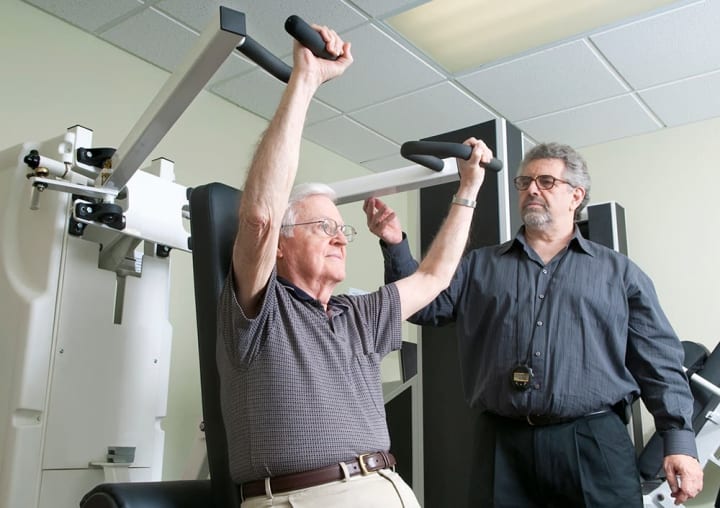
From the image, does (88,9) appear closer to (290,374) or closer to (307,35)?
(307,35)

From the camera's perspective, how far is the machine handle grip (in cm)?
150

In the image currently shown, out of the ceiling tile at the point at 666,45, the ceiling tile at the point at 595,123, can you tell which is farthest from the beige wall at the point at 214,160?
the ceiling tile at the point at 666,45

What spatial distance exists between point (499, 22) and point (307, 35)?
97.4 inches

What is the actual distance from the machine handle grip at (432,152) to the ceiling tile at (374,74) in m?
1.90

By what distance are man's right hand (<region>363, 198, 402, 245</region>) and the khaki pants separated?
0.69m

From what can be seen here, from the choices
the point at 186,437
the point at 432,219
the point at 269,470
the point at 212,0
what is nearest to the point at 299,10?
the point at 212,0

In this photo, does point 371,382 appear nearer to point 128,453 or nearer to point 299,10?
point 128,453

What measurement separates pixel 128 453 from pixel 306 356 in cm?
75

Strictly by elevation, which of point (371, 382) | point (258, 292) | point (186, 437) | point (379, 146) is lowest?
point (186, 437)

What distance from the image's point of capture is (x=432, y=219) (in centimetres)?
239

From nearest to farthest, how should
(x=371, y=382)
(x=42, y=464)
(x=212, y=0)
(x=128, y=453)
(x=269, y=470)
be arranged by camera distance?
(x=269, y=470)
(x=371, y=382)
(x=42, y=464)
(x=128, y=453)
(x=212, y=0)

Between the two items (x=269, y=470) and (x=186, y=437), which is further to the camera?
(x=186, y=437)

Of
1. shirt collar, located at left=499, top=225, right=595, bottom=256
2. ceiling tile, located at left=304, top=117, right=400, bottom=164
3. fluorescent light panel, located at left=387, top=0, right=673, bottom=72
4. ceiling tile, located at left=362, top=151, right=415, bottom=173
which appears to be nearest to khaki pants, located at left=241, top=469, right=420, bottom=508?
shirt collar, located at left=499, top=225, right=595, bottom=256

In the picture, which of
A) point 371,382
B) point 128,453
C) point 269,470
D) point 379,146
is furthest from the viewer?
point 379,146
